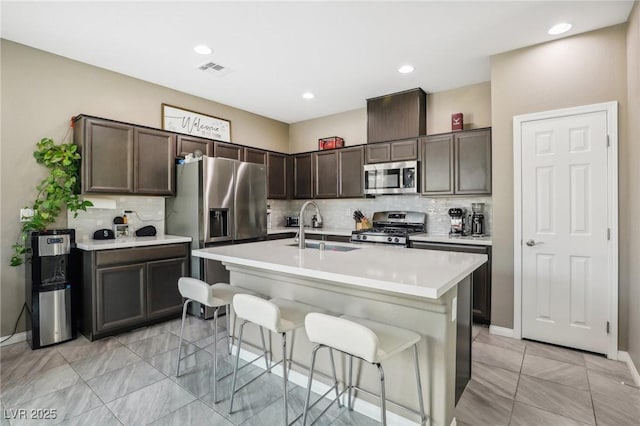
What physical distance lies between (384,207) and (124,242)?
3.39 m

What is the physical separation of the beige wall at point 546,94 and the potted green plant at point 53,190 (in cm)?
422

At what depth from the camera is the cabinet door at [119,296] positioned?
123 inches

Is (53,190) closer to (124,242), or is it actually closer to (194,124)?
(124,242)

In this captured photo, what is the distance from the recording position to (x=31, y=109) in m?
3.18

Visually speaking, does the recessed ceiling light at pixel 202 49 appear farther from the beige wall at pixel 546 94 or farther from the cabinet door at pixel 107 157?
the beige wall at pixel 546 94

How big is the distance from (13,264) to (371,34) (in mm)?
3907

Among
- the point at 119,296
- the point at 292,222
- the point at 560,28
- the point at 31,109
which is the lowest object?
the point at 119,296

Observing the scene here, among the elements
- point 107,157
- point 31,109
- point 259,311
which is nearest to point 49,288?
point 107,157

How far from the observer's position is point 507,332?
323 centimetres

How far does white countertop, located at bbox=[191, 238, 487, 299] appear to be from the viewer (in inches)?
59.0

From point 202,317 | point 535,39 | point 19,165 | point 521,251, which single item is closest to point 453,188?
point 521,251

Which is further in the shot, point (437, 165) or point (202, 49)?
point (437, 165)

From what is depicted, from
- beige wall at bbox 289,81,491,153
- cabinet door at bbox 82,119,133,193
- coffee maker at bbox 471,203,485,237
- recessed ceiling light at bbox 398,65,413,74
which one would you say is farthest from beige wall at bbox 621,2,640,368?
cabinet door at bbox 82,119,133,193

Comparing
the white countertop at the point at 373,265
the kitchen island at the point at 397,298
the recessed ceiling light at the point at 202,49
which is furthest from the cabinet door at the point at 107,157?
the kitchen island at the point at 397,298
